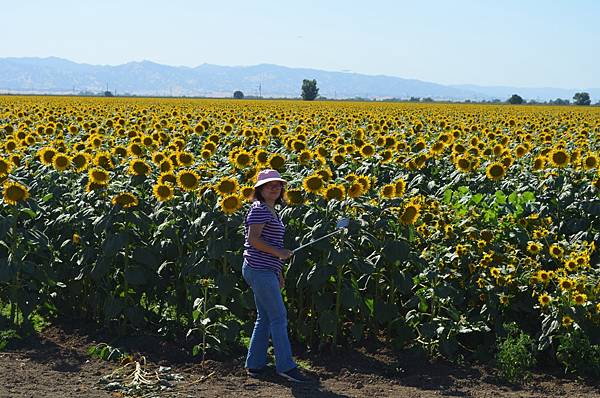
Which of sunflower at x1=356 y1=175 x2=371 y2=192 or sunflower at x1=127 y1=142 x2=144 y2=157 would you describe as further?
sunflower at x1=127 y1=142 x2=144 y2=157

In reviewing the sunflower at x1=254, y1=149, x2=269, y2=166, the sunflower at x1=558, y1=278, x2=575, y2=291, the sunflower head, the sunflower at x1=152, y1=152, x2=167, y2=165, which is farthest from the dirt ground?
the sunflower at x1=254, y1=149, x2=269, y2=166

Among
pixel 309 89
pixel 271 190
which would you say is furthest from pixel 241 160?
pixel 309 89

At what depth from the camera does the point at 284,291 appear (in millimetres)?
7328

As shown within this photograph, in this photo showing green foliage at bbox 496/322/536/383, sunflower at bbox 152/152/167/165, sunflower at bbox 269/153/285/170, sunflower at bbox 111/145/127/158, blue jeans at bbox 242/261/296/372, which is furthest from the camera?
sunflower at bbox 111/145/127/158

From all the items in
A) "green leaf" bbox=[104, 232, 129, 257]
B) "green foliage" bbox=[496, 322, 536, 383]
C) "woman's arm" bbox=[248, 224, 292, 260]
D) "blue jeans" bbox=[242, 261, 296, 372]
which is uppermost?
"woman's arm" bbox=[248, 224, 292, 260]

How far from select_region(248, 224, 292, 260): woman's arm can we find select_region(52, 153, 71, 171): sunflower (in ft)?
9.18

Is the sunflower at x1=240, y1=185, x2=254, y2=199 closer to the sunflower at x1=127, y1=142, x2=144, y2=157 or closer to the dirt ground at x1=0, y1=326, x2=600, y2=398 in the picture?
the dirt ground at x1=0, y1=326, x2=600, y2=398

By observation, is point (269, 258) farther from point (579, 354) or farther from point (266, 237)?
point (579, 354)

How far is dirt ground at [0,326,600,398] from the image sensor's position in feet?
19.8

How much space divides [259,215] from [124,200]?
158 centimetres

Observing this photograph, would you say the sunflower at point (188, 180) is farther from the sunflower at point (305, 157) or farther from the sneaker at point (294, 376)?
the sneaker at point (294, 376)

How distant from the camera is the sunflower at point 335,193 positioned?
6.79m

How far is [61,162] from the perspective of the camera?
8.05m

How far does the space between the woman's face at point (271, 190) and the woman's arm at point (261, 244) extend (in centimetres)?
20
